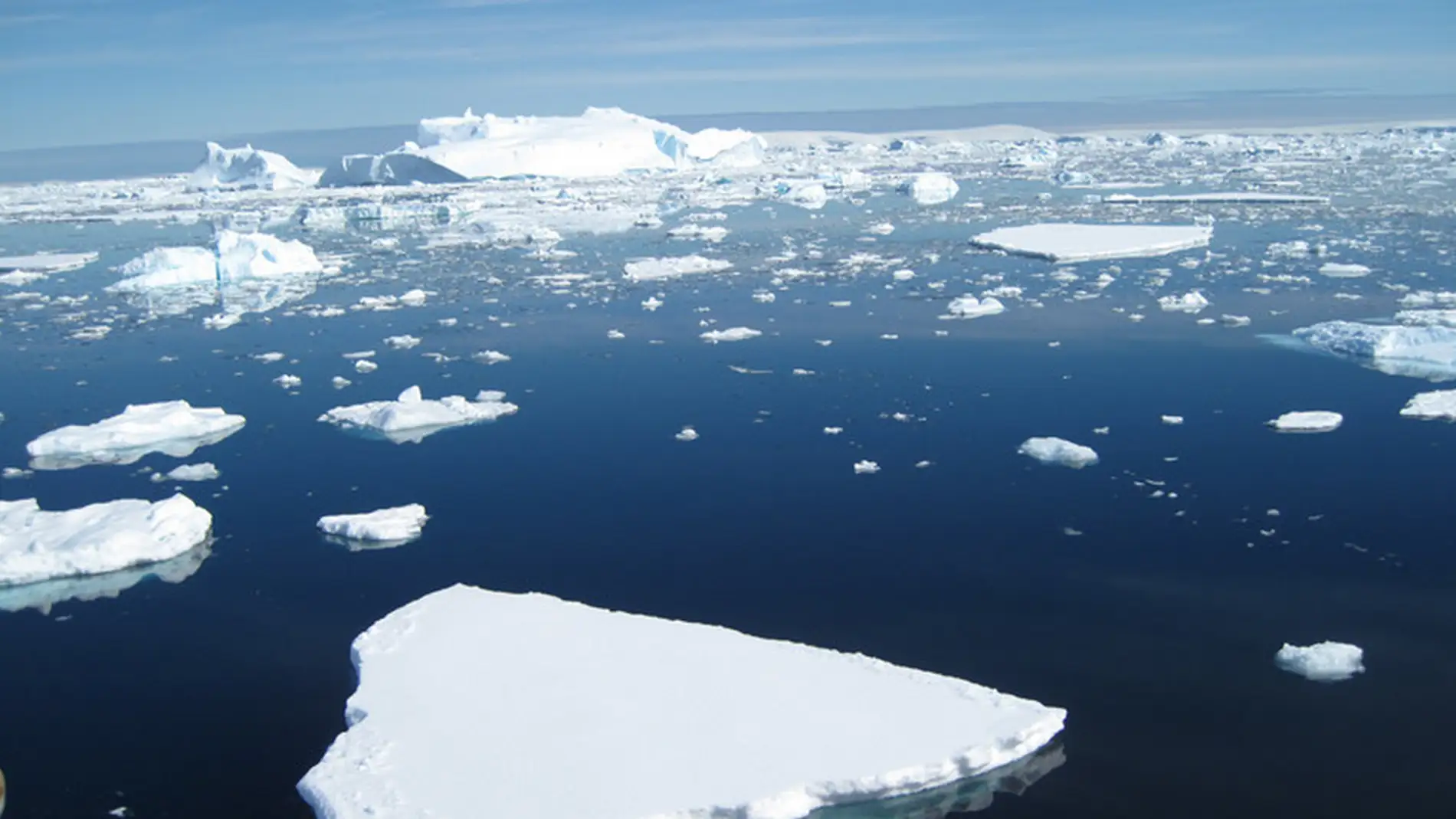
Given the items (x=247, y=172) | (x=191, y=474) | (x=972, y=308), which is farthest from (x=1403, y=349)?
(x=247, y=172)

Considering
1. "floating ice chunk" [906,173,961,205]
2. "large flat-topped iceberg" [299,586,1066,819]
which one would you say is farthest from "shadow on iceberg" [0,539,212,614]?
"floating ice chunk" [906,173,961,205]

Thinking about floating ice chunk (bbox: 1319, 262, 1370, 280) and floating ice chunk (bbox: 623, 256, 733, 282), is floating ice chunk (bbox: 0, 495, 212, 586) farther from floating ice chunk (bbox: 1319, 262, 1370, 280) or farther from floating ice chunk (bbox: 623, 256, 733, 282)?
floating ice chunk (bbox: 1319, 262, 1370, 280)

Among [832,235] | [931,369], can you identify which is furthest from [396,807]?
[832,235]

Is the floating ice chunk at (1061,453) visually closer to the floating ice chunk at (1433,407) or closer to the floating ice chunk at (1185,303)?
the floating ice chunk at (1433,407)

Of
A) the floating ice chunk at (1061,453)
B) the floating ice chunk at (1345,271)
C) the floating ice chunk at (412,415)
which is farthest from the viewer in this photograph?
the floating ice chunk at (1345,271)

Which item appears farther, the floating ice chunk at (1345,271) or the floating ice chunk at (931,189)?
the floating ice chunk at (931,189)

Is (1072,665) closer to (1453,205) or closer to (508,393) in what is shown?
(508,393)

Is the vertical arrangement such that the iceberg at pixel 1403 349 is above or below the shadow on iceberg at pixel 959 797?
above

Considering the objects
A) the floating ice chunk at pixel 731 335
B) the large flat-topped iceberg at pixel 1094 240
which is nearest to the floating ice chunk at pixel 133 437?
the floating ice chunk at pixel 731 335
